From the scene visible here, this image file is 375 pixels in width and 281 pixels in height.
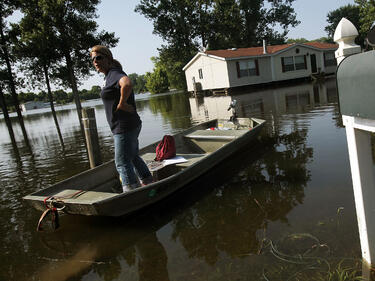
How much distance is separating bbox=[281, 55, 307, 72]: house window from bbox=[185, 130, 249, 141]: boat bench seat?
25.2 meters

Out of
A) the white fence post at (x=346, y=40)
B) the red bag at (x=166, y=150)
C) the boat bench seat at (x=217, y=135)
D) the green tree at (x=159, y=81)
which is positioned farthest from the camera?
the green tree at (x=159, y=81)

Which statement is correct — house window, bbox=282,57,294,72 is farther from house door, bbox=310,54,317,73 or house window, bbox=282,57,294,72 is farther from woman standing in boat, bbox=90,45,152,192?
woman standing in boat, bbox=90,45,152,192

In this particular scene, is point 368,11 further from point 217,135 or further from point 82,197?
point 82,197

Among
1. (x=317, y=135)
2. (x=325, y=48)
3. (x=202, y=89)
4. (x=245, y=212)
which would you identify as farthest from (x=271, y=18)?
(x=245, y=212)

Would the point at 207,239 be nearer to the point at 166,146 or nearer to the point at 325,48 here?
the point at 166,146

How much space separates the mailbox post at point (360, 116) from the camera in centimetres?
194

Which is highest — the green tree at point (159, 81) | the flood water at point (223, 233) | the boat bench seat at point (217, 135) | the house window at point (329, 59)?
the green tree at point (159, 81)

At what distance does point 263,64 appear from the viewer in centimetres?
3038

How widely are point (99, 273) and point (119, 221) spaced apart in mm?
1310

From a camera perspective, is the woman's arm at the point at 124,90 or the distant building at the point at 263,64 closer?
the woman's arm at the point at 124,90

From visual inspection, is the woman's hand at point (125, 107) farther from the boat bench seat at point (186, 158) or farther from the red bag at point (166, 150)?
the red bag at point (166, 150)

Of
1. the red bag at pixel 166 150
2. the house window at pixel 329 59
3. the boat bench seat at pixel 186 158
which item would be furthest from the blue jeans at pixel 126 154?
the house window at pixel 329 59

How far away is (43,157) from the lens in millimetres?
11047

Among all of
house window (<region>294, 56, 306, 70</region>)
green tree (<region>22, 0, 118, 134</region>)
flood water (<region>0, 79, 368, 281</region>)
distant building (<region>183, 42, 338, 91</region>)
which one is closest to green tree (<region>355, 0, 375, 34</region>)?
distant building (<region>183, 42, 338, 91</region>)
